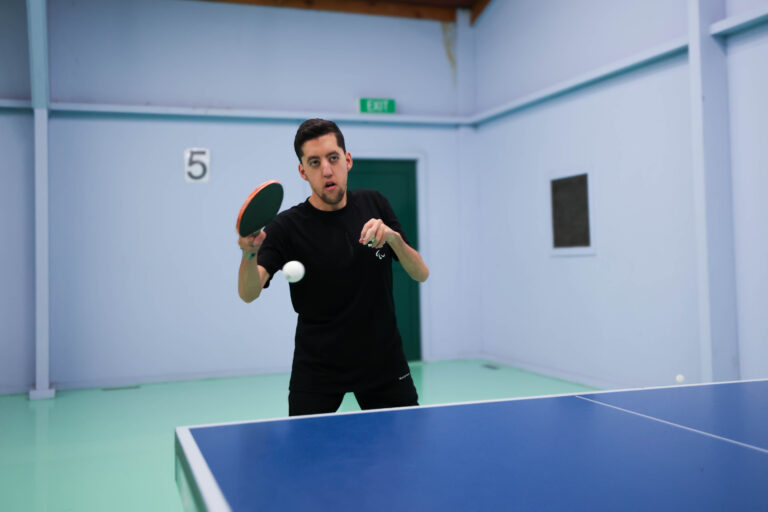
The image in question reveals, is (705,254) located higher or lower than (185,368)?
higher

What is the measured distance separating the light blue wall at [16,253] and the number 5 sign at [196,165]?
52.2 inches

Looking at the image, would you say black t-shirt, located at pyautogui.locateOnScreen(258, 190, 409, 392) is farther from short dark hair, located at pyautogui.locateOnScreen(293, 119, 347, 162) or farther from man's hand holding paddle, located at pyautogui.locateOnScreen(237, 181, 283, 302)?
short dark hair, located at pyautogui.locateOnScreen(293, 119, 347, 162)

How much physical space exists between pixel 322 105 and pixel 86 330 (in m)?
3.14

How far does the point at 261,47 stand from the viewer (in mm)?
6730

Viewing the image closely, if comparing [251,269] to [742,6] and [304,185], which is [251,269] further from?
[304,185]

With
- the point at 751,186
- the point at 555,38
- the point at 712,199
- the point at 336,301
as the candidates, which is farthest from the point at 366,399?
the point at 555,38

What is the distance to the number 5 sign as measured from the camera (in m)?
6.43

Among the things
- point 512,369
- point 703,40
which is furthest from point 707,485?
point 512,369

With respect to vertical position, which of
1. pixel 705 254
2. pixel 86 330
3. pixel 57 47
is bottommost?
pixel 86 330

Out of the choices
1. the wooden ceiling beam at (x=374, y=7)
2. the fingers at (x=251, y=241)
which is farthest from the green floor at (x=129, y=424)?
the wooden ceiling beam at (x=374, y=7)

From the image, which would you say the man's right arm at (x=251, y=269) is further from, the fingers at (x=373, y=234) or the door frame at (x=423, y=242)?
the door frame at (x=423, y=242)

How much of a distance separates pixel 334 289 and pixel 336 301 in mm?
40

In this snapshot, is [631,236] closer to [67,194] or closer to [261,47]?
[261,47]

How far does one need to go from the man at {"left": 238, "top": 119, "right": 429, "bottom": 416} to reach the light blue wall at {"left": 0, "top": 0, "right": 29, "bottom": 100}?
4.90 meters
